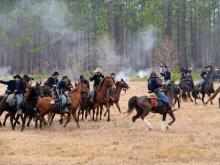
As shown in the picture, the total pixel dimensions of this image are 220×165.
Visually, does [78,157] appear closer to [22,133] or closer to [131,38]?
[22,133]

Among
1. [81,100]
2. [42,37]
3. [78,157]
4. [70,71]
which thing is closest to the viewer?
[78,157]

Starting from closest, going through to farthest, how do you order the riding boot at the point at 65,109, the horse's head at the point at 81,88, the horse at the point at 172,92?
1. the riding boot at the point at 65,109
2. the horse's head at the point at 81,88
3. the horse at the point at 172,92

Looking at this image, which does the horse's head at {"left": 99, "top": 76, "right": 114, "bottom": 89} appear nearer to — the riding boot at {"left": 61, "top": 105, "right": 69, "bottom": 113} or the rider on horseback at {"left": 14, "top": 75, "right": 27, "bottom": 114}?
the riding boot at {"left": 61, "top": 105, "right": 69, "bottom": 113}

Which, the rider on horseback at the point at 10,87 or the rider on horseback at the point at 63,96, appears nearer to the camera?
the rider on horseback at the point at 63,96

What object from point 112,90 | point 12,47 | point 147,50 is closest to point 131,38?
point 147,50

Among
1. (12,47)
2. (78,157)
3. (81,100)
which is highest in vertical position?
(12,47)

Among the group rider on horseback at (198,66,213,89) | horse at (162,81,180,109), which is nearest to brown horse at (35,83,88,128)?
horse at (162,81,180,109)

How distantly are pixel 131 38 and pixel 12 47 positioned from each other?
2003 centimetres

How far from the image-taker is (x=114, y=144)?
57.3 ft

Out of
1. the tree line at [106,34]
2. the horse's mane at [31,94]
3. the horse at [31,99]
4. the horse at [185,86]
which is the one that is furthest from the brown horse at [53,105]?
the tree line at [106,34]

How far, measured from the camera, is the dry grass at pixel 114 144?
14938 mm

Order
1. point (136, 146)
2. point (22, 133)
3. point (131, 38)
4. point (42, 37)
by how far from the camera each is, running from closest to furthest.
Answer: point (136, 146) → point (22, 133) → point (42, 37) → point (131, 38)

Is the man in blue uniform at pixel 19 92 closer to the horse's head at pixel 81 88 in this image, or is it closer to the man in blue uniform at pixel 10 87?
the man in blue uniform at pixel 10 87

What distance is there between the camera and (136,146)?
16.9 m
